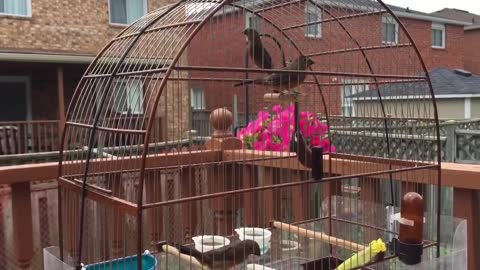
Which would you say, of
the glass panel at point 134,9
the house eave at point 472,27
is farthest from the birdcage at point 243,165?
the house eave at point 472,27

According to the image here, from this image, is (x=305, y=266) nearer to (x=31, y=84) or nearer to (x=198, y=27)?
(x=198, y=27)

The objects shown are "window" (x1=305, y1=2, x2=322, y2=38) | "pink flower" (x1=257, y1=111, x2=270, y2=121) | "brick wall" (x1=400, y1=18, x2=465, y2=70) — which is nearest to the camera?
"window" (x1=305, y1=2, x2=322, y2=38)

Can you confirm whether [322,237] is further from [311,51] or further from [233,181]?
[311,51]

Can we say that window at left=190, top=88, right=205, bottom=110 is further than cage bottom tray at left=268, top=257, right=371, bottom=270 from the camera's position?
Yes

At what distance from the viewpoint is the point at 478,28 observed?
1944cm

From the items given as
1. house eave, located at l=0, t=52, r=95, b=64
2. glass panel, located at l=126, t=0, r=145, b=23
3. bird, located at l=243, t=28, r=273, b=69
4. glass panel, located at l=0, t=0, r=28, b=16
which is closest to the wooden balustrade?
bird, located at l=243, t=28, r=273, b=69

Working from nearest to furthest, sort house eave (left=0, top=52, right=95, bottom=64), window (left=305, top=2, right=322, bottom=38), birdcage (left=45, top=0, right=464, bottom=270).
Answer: birdcage (left=45, top=0, right=464, bottom=270)
window (left=305, top=2, right=322, bottom=38)
house eave (left=0, top=52, right=95, bottom=64)

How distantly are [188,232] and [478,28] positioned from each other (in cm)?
1968

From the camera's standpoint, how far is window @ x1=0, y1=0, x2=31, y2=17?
9.70m

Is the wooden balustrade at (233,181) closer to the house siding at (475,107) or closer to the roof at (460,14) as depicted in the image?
the house siding at (475,107)

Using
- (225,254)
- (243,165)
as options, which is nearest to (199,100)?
(243,165)

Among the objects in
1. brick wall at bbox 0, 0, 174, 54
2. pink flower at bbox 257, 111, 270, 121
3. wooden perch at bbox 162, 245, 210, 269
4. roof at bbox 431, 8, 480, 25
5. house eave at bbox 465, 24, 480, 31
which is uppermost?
roof at bbox 431, 8, 480, 25

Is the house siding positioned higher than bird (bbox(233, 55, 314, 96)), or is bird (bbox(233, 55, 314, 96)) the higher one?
bird (bbox(233, 55, 314, 96))

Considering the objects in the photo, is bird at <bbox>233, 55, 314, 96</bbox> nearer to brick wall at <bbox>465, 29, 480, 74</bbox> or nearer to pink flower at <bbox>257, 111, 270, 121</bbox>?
pink flower at <bbox>257, 111, 270, 121</bbox>
